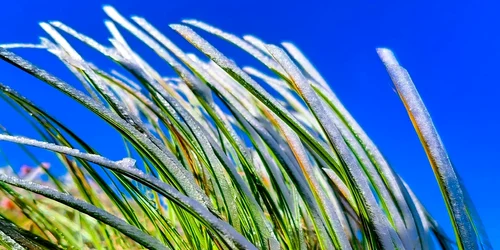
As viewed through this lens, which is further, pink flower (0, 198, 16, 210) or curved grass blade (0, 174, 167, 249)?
pink flower (0, 198, 16, 210)

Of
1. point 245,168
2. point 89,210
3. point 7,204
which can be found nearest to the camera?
point 89,210

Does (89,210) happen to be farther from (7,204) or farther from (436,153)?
(7,204)

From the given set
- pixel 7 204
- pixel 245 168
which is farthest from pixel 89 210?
pixel 7 204

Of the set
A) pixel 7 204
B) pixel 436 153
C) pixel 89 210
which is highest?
pixel 436 153

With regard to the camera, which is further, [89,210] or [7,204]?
[7,204]

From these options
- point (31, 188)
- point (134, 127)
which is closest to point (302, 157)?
point (134, 127)

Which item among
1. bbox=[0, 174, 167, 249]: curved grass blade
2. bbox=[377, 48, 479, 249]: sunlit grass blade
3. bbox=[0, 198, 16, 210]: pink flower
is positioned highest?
bbox=[377, 48, 479, 249]: sunlit grass blade

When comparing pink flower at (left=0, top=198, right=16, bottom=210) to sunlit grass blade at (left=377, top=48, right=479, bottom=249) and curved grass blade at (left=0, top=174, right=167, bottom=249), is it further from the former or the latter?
sunlit grass blade at (left=377, top=48, right=479, bottom=249)

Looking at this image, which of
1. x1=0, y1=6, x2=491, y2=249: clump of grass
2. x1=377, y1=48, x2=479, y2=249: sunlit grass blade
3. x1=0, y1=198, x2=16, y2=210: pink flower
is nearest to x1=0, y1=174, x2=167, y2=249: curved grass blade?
x1=0, y1=6, x2=491, y2=249: clump of grass

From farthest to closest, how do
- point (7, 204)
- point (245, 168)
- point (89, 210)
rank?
point (7, 204) → point (245, 168) → point (89, 210)

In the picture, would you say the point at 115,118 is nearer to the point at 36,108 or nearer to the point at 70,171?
the point at 36,108

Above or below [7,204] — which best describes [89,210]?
below
